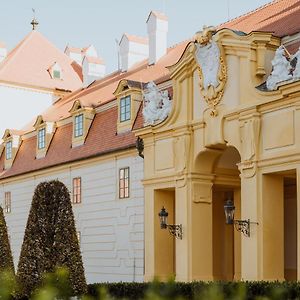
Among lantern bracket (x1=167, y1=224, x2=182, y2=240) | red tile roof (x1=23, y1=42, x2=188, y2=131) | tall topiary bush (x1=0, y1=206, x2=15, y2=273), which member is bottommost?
tall topiary bush (x1=0, y1=206, x2=15, y2=273)

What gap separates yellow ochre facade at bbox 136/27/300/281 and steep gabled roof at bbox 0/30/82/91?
1471cm

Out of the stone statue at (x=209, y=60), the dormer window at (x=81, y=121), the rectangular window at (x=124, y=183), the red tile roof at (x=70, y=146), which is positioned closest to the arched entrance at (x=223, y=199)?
the stone statue at (x=209, y=60)

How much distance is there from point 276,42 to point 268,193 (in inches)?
126

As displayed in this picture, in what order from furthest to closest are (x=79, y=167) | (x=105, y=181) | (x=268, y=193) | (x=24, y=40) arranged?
(x=24, y=40) < (x=79, y=167) < (x=105, y=181) < (x=268, y=193)

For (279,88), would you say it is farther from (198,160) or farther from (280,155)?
(198,160)

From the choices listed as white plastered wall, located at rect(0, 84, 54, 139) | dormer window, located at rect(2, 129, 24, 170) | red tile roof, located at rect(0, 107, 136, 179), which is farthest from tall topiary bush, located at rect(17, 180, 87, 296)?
white plastered wall, located at rect(0, 84, 54, 139)

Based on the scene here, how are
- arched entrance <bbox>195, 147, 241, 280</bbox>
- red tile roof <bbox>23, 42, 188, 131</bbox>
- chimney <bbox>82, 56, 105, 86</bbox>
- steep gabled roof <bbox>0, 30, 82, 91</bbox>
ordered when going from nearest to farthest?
arched entrance <bbox>195, 147, 241, 280</bbox> < red tile roof <bbox>23, 42, 188, 131</bbox> < chimney <bbox>82, 56, 105, 86</bbox> < steep gabled roof <bbox>0, 30, 82, 91</bbox>

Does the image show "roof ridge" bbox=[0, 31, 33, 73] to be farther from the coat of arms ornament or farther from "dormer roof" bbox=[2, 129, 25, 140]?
the coat of arms ornament

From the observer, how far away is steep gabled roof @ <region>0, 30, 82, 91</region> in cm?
3142

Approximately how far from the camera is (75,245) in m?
13.0

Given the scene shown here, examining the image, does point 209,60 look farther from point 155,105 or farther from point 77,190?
point 77,190

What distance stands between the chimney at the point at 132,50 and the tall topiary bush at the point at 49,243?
43.3 ft

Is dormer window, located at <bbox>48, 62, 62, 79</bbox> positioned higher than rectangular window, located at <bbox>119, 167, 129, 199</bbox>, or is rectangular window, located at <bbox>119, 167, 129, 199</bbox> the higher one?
dormer window, located at <bbox>48, 62, 62, 79</bbox>

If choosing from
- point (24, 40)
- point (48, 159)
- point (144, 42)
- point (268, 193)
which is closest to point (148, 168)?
point (268, 193)
